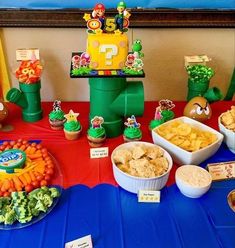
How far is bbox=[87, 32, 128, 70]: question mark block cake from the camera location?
104 centimetres

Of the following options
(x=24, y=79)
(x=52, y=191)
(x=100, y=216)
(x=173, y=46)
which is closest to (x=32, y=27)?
(x=24, y=79)

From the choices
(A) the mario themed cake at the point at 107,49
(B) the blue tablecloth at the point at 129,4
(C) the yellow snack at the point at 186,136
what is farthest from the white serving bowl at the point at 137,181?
(B) the blue tablecloth at the point at 129,4

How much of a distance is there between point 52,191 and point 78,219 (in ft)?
0.35

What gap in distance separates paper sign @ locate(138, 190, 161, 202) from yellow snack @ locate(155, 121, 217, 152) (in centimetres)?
19

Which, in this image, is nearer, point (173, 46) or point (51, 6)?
point (51, 6)

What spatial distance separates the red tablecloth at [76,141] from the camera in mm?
1003

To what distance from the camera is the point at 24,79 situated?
1.20 meters

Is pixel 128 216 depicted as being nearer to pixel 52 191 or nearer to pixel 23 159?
pixel 52 191

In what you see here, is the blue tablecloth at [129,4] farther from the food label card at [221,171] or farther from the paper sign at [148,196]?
the paper sign at [148,196]

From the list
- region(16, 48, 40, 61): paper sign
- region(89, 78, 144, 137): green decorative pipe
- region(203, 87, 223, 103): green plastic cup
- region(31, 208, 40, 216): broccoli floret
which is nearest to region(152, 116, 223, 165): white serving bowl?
region(89, 78, 144, 137): green decorative pipe

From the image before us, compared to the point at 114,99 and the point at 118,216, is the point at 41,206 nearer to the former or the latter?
the point at 118,216

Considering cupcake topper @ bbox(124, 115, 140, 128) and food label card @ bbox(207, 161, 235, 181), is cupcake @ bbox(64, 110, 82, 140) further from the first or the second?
food label card @ bbox(207, 161, 235, 181)

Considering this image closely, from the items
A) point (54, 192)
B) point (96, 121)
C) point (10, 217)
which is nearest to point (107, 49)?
point (96, 121)

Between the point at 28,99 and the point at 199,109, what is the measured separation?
64cm
